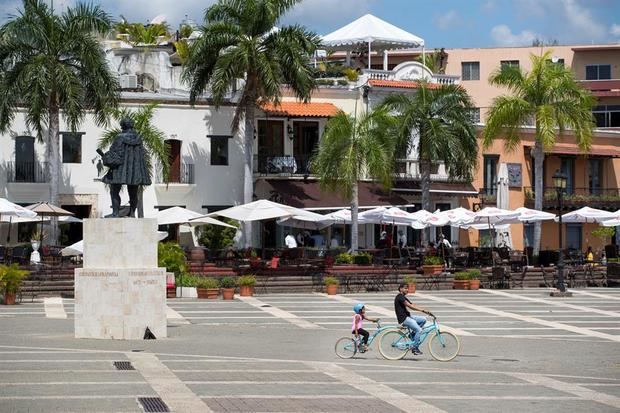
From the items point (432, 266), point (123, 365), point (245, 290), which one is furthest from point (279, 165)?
point (123, 365)

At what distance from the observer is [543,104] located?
179 feet

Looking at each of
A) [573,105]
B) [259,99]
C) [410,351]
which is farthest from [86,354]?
[573,105]

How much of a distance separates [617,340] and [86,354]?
1281cm

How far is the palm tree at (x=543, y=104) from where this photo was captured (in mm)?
53844

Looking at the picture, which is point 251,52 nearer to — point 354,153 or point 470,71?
point 354,153

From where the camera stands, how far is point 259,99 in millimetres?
53781

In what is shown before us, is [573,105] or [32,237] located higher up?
[573,105]

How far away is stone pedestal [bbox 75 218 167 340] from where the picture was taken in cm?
2611

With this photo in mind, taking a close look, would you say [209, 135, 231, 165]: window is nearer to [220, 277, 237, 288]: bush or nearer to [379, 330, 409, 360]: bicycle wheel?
[220, 277, 237, 288]: bush

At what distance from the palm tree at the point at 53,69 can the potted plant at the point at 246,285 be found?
11699 millimetres

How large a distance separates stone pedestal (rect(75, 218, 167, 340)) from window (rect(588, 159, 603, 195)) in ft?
144

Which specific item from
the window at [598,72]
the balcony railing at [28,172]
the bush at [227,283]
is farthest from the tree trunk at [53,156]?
the window at [598,72]

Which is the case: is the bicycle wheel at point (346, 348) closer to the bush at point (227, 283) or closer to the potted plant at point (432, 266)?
the bush at point (227, 283)

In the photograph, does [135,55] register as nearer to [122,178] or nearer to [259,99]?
[259,99]
